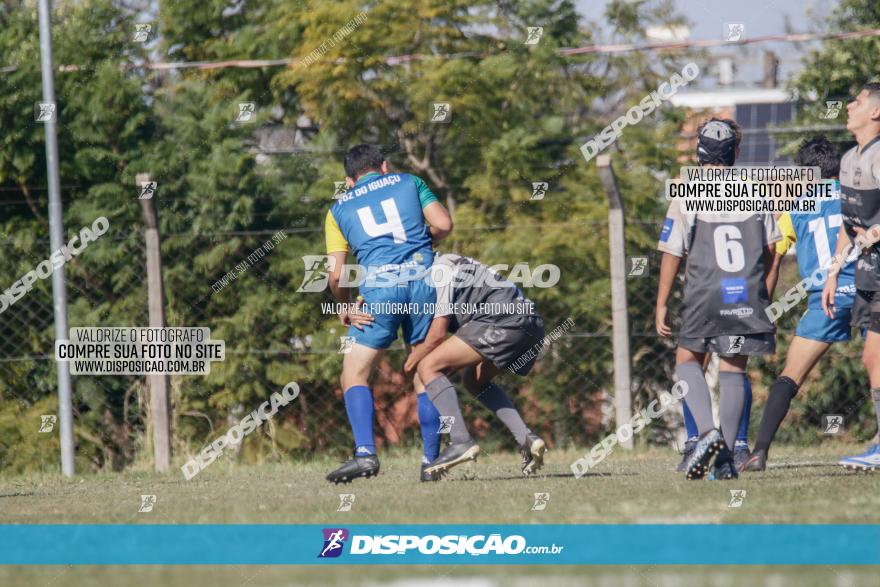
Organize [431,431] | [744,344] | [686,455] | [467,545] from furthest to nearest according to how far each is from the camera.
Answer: [686,455] → [431,431] → [744,344] → [467,545]

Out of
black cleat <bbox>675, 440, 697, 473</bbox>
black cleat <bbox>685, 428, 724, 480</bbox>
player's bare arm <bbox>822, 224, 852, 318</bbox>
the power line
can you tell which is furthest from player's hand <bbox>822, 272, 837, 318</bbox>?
the power line

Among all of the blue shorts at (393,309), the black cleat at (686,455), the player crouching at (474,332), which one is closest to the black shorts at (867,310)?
the black cleat at (686,455)

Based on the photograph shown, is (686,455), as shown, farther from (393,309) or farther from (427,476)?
(393,309)

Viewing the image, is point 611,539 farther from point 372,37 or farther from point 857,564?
point 372,37

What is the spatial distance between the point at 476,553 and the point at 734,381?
2.77 metres

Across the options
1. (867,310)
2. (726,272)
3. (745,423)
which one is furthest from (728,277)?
(745,423)

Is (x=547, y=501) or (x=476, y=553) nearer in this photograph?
(x=476, y=553)

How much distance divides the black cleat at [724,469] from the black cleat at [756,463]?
84 centimetres

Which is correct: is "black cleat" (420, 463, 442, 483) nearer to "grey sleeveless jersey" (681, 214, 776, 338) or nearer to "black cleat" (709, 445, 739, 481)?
"black cleat" (709, 445, 739, 481)

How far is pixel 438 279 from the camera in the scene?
7.20 metres

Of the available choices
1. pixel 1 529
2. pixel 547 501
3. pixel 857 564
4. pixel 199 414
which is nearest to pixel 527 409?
pixel 199 414

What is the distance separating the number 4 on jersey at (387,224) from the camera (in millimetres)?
7273

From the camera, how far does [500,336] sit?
23.4 ft

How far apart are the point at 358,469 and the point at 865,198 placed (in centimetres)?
319
